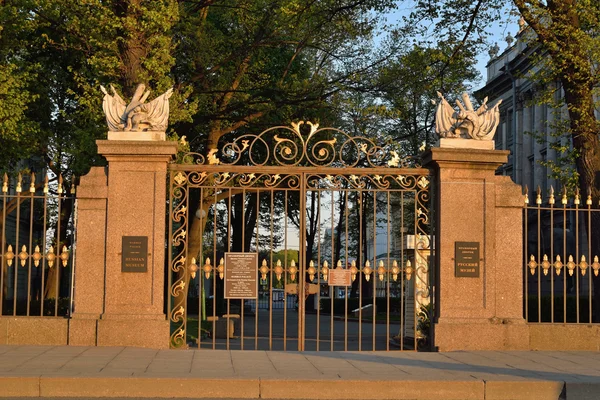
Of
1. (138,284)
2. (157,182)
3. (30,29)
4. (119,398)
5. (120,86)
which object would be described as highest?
(30,29)

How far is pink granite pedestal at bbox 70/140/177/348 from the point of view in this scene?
14.1 m

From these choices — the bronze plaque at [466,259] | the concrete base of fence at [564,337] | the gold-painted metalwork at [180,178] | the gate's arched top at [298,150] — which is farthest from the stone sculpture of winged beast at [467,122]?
the gold-painted metalwork at [180,178]

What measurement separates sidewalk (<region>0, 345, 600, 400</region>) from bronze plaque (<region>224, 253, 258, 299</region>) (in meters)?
2.06

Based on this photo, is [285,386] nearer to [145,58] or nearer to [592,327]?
[592,327]

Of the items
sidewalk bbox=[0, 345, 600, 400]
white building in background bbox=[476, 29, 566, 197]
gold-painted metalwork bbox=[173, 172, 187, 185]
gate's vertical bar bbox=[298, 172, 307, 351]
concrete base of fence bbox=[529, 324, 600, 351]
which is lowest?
sidewalk bbox=[0, 345, 600, 400]

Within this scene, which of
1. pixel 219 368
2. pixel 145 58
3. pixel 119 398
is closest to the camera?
pixel 119 398

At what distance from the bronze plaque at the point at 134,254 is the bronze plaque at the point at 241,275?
1296mm

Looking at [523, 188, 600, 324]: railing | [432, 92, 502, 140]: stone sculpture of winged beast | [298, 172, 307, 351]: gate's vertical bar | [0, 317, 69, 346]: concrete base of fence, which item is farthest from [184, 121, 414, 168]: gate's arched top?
[0, 317, 69, 346]: concrete base of fence

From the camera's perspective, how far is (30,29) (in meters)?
23.0

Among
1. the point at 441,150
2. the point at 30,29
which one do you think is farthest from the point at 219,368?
the point at 30,29

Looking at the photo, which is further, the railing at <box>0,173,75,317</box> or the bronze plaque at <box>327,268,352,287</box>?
the bronze plaque at <box>327,268,352,287</box>

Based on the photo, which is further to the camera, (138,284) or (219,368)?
(138,284)

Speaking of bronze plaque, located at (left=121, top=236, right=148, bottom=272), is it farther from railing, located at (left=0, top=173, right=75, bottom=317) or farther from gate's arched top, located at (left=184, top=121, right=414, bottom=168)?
gate's arched top, located at (left=184, top=121, right=414, bottom=168)

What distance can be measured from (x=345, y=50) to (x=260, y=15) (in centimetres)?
536
